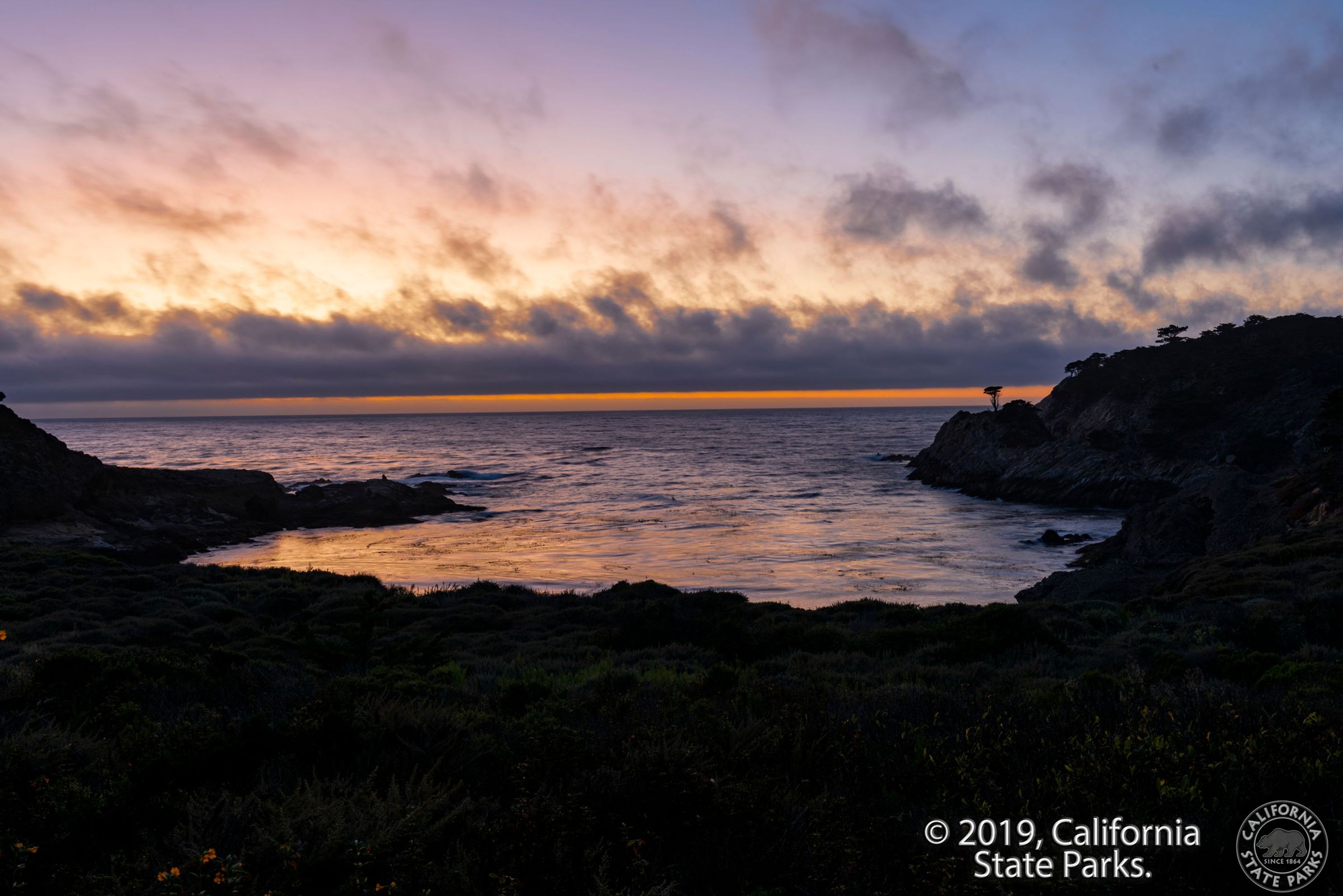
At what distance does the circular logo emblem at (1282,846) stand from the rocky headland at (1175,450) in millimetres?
18640

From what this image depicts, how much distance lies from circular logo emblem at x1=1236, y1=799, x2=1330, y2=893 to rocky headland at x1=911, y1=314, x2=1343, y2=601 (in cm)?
1864

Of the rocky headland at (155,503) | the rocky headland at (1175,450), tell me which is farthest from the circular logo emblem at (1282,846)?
the rocky headland at (155,503)

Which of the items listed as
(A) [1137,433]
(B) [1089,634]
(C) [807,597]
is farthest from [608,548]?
(A) [1137,433]

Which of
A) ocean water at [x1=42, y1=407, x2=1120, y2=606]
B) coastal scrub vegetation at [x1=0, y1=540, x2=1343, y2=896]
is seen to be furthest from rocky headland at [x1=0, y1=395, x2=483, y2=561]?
coastal scrub vegetation at [x1=0, y1=540, x2=1343, y2=896]

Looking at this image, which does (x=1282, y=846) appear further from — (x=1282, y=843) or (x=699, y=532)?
(x=699, y=532)

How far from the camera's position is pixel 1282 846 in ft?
13.4

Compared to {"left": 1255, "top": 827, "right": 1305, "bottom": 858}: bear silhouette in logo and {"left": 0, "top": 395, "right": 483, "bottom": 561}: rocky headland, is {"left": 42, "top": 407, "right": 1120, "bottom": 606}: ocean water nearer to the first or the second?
{"left": 0, "top": 395, "right": 483, "bottom": 561}: rocky headland

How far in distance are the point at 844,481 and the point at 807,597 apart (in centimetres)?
4895

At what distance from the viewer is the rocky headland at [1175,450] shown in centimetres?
2770

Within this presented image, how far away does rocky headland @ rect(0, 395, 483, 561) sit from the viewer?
3544 centimetres

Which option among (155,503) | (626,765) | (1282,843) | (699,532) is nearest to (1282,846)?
(1282,843)

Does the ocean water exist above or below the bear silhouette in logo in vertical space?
below

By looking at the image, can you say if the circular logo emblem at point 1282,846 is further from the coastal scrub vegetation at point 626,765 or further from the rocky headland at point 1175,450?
the rocky headland at point 1175,450

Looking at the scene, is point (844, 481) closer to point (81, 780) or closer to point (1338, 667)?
point (1338, 667)
